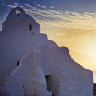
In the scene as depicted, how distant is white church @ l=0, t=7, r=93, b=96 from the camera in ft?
63.0

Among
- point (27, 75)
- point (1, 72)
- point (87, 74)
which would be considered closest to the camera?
point (27, 75)

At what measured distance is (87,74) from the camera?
20844mm

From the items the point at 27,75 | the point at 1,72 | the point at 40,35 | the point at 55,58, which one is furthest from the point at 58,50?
the point at 1,72

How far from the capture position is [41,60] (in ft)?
64.2

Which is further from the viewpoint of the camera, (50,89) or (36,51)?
(50,89)

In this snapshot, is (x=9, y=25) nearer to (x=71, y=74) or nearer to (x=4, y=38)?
(x=4, y=38)

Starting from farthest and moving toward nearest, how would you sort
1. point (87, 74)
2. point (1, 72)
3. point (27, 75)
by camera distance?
point (87, 74) → point (1, 72) → point (27, 75)

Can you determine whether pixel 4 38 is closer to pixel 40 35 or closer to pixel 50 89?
pixel 40 35

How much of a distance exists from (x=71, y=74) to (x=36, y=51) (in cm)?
397

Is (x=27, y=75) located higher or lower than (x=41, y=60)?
lower

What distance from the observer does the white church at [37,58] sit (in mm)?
19188

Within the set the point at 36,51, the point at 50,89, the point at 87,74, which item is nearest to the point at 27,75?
the point at 36,51

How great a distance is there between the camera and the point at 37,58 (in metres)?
18.4

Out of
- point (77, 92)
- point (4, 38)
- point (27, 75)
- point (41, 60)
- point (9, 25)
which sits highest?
point (9, 25)
